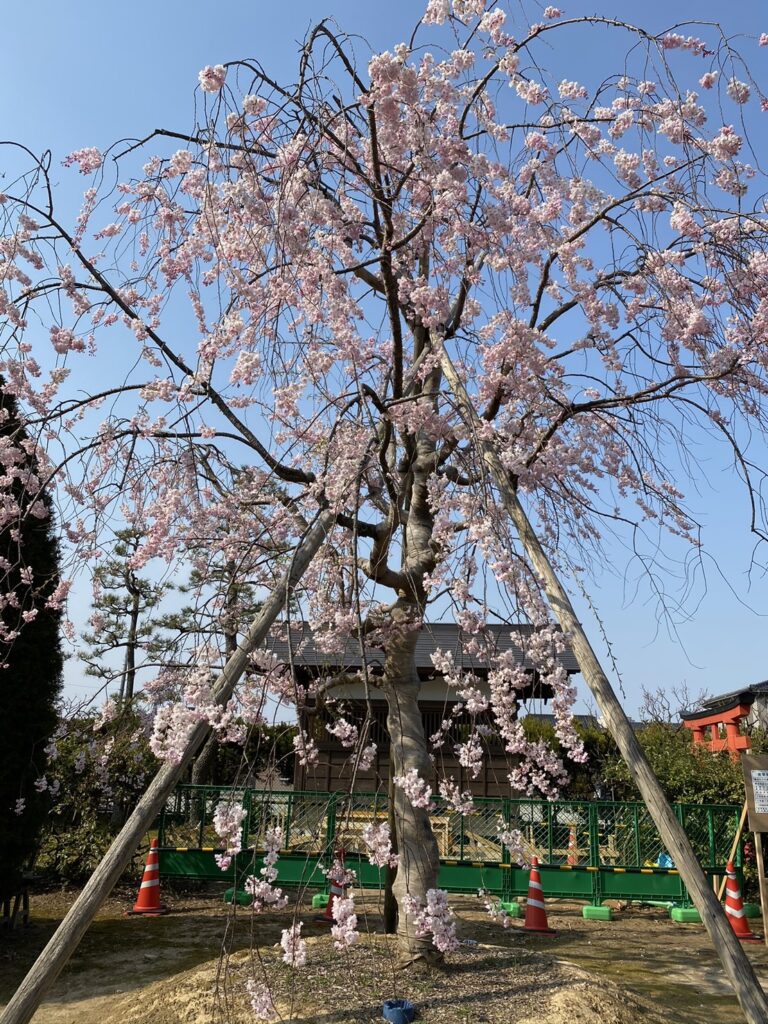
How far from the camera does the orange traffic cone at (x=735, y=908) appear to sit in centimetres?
782

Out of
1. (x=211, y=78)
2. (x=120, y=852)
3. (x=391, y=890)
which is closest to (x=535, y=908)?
(x=391, y=890)

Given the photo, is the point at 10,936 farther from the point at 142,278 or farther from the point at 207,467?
the point at 142,278

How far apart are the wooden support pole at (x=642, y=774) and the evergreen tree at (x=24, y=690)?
4.60 meters

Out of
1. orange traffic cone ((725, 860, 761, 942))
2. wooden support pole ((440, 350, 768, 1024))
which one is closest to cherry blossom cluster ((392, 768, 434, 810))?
wooden support pole ((440, 350, 768, 1024))

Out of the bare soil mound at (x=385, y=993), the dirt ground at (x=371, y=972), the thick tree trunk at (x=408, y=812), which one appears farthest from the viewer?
the thick tree trunk at (x=408, y=812)

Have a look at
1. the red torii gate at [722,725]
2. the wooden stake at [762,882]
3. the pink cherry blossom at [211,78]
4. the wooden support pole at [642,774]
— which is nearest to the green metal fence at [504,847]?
the wooden stake at [762,882]

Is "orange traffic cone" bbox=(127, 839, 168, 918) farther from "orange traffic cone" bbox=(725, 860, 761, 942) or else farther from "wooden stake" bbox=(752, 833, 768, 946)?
"wooden stake" bbox=(752, 833, 768, 946)

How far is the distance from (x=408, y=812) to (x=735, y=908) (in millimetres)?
5035

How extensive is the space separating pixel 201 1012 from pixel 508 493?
11.1ft

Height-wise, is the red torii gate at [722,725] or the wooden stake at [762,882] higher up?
the red torii gate at [722,725]

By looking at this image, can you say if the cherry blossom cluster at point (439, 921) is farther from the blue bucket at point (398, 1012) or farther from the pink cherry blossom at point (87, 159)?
the pink cherry blossom at point (87, 159)

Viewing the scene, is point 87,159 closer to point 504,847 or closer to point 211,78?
point 211,78

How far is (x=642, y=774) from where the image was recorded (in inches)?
114

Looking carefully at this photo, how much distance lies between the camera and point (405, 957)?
4.79 m
